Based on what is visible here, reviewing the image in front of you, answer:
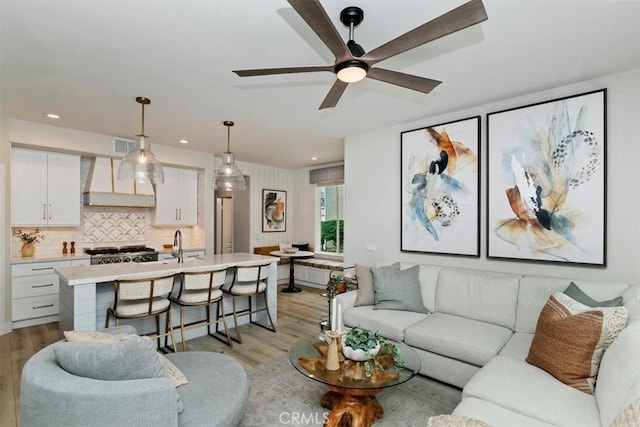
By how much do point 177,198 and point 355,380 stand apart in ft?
16.0

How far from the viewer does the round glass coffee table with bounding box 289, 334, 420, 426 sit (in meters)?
1.97

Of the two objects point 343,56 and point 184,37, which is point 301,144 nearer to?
point 184,37

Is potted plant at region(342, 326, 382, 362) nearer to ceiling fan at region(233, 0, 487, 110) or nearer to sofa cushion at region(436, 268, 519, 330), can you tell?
sofa cushion at region(436, 268, 519, 330)

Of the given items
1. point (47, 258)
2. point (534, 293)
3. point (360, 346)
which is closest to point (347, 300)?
point (360, 346)

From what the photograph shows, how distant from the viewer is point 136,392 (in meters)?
1.48

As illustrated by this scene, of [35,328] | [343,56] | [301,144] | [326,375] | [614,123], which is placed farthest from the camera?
[301,144]

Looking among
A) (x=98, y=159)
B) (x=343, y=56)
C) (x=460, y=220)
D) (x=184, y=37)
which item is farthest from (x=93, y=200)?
(x=460, y=220)

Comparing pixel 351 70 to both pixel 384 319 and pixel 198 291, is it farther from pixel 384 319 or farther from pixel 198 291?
pixel 198 291

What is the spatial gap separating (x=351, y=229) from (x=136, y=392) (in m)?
3.59

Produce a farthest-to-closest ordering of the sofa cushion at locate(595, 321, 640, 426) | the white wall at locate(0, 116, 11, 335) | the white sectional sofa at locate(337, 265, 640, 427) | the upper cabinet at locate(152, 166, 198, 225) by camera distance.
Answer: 1. the upper cabinet at locate(152, 166, 198, 225)
2. the white wall at locate(0, 116, 11, 335)
3. the white sectional sofa at locate(337, 265, 640, 427)
4. the sofa cushion at locate(595, 321, 640, 426)

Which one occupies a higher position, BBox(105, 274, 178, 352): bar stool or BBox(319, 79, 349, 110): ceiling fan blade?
BBox(319, 79, 349, 110): ceiling fan blade

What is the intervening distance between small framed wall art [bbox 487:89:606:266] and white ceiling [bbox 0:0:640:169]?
291mm

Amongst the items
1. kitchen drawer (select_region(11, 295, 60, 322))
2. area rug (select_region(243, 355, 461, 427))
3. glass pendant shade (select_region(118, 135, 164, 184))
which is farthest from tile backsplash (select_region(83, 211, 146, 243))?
area rug (select_region(243, 355, 461, 427))

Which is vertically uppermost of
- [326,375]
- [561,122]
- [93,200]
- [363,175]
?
[561,122]
